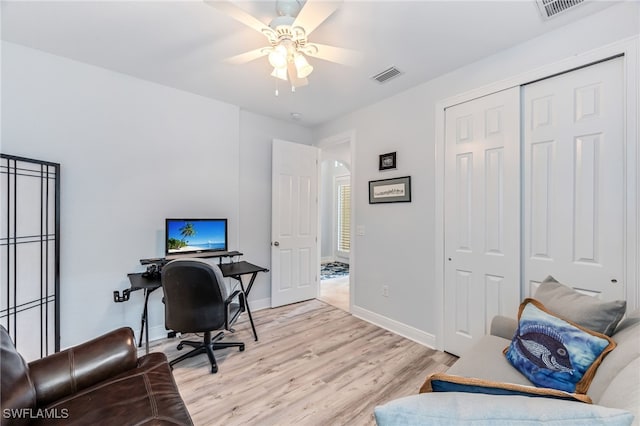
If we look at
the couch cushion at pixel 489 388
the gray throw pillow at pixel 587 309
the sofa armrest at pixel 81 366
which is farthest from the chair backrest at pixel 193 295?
the gray throw pillow at pixel 587 309

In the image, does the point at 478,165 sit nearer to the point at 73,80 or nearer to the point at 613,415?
the point at 613,415

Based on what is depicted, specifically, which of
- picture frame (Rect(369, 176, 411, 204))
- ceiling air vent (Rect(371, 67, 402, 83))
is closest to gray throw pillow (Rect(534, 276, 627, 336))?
picture frame (Rect(369, 176, 411, 204))

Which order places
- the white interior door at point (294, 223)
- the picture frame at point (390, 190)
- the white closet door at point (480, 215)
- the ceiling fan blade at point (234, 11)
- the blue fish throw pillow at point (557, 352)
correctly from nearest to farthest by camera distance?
the blue fish throw pillow at point (557, 352)
the ceiling fan blade at point (234, 11)
the white closet door at point (480, 215)
the picture frame at point (390, 190)
the white interior door at point (294, 223)

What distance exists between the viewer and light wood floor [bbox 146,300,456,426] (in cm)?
175

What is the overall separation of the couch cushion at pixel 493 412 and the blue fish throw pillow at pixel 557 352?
2.55ft

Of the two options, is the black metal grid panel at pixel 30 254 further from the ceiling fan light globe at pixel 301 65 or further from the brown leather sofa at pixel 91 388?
the ceiling fan light globe at pixel 301 65

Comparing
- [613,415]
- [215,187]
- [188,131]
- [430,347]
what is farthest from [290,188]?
[613,415]

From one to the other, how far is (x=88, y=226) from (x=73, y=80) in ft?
4.25

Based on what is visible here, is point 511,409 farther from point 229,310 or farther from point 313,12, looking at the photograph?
point 229,310

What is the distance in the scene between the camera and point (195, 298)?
2.12 metres

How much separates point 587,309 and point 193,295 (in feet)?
7.99

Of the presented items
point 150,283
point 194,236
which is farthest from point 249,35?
point 150,283

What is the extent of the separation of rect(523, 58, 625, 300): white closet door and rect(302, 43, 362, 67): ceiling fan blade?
1.37 meters

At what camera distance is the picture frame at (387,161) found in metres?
2.98
